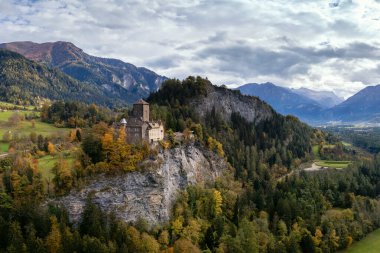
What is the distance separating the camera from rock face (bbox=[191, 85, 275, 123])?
143 meters

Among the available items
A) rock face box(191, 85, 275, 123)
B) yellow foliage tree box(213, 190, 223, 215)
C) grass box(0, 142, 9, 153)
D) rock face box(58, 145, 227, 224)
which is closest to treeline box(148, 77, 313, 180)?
rock face box(191, 85, 275, 123)

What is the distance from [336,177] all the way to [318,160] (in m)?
39.9

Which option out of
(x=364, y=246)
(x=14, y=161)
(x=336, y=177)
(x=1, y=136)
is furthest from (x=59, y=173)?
(x=336, y=177)

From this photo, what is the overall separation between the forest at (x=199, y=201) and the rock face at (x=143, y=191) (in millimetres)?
2151

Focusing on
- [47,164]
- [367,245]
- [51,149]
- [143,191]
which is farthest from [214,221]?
[51,149]

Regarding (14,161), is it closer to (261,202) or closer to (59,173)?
(59,173)

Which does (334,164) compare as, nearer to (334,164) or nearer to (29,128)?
(334,164)

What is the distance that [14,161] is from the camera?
293 ft

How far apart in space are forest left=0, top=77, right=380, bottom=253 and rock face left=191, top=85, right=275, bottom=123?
359cm

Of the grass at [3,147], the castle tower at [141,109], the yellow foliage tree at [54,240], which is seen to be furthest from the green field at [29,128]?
the yellow foliage tree at [54,240]

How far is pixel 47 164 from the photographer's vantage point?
8906cm

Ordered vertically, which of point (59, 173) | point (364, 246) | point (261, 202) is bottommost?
point (364, 246)

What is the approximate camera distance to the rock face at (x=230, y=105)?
143 meters

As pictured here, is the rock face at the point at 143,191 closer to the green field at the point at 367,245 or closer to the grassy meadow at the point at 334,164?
the green field at the point at 367,245
